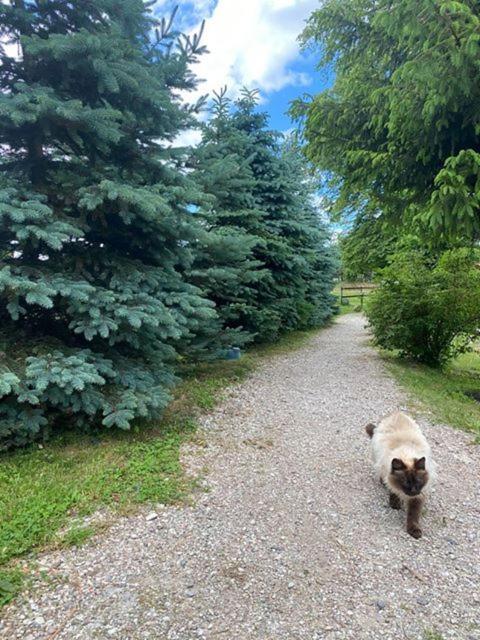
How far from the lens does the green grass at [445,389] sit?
5323mm

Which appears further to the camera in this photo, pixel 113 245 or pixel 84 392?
pixel 113 245

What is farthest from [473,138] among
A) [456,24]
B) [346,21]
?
[346,21]

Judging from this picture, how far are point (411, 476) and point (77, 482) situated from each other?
280cm

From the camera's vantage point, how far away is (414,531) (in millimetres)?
2715

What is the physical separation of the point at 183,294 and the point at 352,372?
5.09m

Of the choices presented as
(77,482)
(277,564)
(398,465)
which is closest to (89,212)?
(77,482)

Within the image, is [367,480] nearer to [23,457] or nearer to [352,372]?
[23,457]

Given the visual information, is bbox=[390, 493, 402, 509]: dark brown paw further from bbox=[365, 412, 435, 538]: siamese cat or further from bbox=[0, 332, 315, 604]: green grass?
bbox=[0, 332, 315, 604]: green grass

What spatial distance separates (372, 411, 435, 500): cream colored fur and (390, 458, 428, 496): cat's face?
0.13 ft

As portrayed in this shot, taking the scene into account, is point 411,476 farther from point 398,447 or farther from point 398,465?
point 398,447

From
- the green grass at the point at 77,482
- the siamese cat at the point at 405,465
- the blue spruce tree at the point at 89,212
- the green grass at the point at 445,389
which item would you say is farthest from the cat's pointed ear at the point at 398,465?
the green grass at the point at 445,389

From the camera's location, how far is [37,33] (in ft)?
12.7

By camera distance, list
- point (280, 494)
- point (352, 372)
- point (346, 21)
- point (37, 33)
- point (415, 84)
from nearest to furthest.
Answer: point (280, 494)
point (37, 33)
point (415, 84)
point (346, 21)
point (352, 372)

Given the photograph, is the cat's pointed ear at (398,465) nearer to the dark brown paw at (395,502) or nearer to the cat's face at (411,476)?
the cat's face at (411,476)
